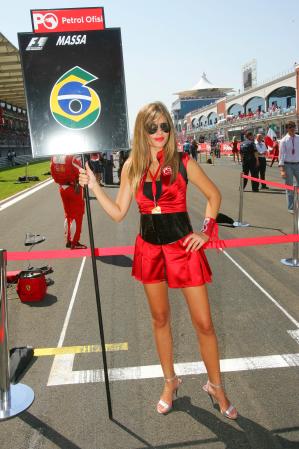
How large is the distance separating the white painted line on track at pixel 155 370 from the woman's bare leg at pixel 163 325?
444mm

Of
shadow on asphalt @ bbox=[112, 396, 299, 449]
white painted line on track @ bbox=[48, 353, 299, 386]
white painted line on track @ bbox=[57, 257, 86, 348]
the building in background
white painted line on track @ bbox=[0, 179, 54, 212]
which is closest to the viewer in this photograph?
shadow on asphalt @ bbox=[112, 396, 299, 449]

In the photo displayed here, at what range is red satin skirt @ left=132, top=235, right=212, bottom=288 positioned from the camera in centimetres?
280

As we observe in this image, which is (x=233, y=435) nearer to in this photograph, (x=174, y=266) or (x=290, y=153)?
(x=174, y=266)

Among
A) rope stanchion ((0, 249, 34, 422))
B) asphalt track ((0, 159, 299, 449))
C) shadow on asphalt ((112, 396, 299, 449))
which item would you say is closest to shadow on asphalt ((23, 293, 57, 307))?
asphalt track ((0, 159, 299, 449))

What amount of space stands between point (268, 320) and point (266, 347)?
24.5 inches

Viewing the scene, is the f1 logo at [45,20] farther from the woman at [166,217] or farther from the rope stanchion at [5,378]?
the rope stanchion at [5,378]

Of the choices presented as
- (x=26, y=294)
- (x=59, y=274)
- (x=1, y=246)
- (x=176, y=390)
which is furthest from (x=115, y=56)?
(x=1, y=246)

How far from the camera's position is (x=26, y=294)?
541 centimetres

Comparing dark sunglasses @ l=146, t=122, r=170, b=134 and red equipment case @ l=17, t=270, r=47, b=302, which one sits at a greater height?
dark sunglasses @ l=146, t=122, r=170, b=134

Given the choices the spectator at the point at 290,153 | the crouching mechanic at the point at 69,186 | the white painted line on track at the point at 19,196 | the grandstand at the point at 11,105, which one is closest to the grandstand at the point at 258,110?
the grandstand at the point at 11,105

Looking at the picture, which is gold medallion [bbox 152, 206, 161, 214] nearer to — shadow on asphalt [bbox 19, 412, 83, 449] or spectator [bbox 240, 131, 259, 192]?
shadow on asphalt [bbox 19, 412, 83, 449]

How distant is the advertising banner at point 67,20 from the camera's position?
2.71 meters

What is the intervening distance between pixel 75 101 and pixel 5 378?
6.80 feet

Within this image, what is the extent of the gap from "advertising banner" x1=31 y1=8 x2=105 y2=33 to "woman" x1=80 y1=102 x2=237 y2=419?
26.2 inches
